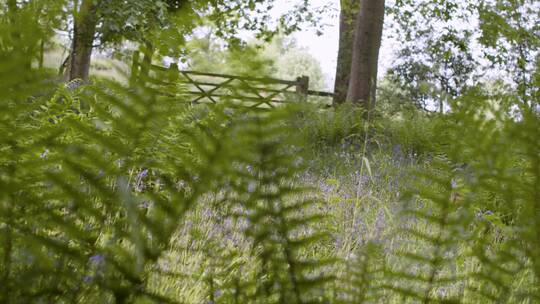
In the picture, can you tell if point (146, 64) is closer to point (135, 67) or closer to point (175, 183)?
point (135, 67)

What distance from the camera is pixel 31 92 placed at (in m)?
0.39

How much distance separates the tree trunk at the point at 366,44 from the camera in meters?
8.41

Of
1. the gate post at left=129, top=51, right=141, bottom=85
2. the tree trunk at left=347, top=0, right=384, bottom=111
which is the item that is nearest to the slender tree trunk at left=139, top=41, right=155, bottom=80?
the gate post at left=129, top=51, right=141, bottom=85

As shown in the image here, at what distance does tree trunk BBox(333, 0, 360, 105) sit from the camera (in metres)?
11.4

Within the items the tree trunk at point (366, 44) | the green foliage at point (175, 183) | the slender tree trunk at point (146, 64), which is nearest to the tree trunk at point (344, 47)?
the tree trunk at point (366, 44)

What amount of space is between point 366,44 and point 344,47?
10.9ft

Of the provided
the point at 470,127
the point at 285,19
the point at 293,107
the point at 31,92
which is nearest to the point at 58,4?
the point at 31,92

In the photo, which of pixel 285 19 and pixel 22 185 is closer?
pixel 22 185

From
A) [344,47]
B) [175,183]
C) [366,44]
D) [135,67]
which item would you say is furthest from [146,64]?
[344,47]

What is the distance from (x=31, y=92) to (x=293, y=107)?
0.19m

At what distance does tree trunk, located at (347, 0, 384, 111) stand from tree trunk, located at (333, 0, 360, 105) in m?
2.46

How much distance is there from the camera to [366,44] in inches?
336

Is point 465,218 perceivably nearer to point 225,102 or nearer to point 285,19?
point 225,102

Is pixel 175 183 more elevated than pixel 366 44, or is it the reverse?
pixel 366 44
